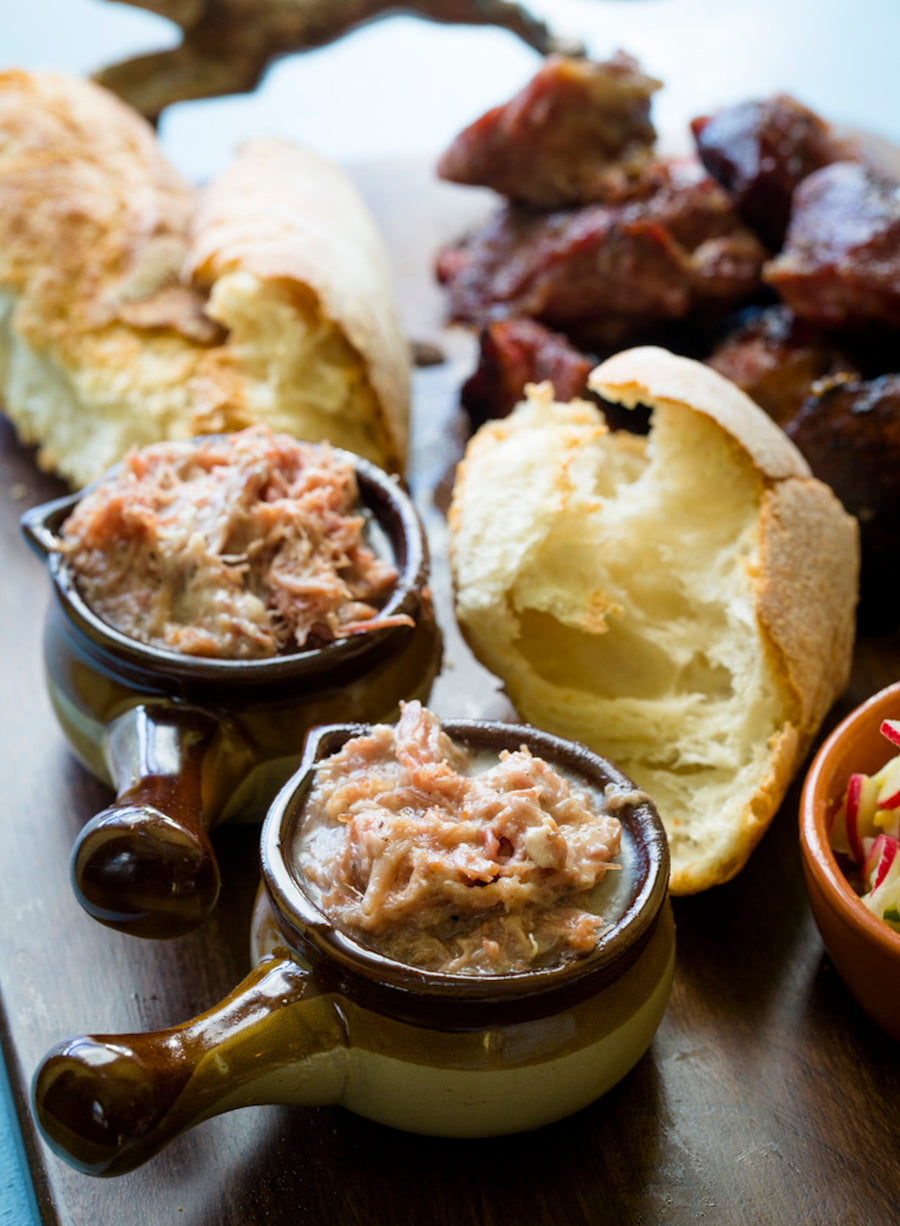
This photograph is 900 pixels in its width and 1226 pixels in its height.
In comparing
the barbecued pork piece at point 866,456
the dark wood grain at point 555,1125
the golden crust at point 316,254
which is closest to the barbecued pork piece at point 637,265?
the golden crust at point 316,254

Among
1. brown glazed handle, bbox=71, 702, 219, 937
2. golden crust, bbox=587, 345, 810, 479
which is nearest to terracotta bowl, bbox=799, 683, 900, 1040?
golden crust, bbox=587, 345, 810, 479

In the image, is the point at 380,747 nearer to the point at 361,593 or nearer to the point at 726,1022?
the point at 361,593

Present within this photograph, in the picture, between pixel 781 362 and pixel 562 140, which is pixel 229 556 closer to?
pixel 781 362

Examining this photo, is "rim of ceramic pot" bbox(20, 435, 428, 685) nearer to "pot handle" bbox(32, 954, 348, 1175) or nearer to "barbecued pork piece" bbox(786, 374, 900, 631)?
"pot handle" bbox(32, 954, 348, 1175)

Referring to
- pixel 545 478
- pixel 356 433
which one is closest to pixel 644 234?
pixel 356 433

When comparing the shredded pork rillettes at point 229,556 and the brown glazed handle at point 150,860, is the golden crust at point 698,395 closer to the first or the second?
the shredded pork rillettes at point 229,556

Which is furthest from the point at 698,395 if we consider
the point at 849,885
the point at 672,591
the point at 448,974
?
the point at 448,974
